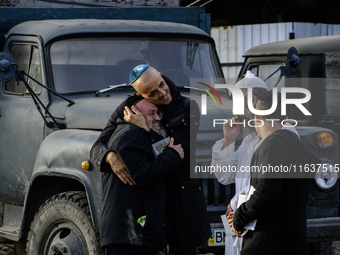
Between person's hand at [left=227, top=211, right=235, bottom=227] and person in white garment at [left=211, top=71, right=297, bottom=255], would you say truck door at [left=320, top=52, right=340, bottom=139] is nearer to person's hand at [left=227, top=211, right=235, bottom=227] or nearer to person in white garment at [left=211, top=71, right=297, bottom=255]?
person in white garment at [left=211, top=71, right=297, bottom=255]

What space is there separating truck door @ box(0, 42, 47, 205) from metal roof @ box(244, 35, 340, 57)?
122 inches

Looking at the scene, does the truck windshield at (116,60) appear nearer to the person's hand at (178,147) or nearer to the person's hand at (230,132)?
the person's hand at (230,132)

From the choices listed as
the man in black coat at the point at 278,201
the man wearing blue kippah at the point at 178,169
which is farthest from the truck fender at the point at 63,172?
the man in black coat at the point at 278,201

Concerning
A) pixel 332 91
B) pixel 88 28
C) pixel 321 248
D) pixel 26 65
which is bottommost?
pixel 321 248

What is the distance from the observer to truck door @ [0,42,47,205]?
238 inches

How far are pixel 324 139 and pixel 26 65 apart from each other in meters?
2.53

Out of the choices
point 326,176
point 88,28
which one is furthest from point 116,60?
point 326,176

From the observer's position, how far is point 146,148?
3.98 meters

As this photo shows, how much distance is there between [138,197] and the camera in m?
4.00

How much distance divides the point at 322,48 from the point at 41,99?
3326 mm

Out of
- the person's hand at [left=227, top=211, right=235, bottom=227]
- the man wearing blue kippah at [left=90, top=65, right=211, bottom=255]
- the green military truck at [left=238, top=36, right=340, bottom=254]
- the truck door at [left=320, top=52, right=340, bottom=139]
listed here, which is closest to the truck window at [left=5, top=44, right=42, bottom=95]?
the green military truck at [left=238, top=36, right=340, bottom=254]

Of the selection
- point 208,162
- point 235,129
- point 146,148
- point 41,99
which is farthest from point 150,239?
point 41,99

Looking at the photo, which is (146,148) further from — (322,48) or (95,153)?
(322,48)

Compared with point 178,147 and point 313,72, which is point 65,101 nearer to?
point 178,147
